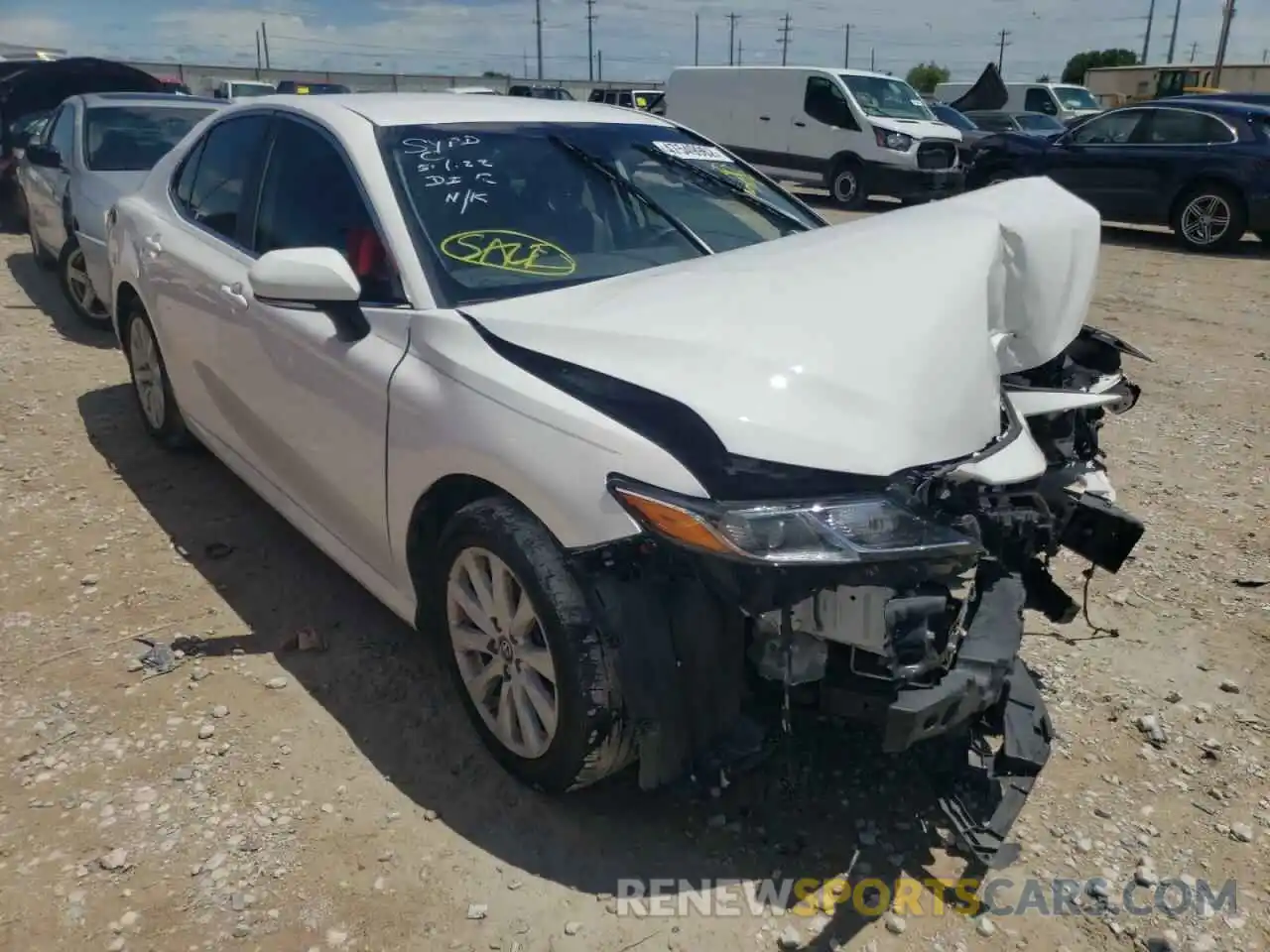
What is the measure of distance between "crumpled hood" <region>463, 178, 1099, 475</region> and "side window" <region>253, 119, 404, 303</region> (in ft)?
1.55

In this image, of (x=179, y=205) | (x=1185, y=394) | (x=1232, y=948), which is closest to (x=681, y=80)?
(x=1185, y=394)

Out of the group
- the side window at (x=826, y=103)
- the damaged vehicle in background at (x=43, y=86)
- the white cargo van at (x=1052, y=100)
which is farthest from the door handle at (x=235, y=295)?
the white cargo van at (x=1052, y=100)

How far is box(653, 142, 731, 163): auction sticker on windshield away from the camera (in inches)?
148

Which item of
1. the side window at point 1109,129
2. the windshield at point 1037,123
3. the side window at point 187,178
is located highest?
the side window at point 187,178

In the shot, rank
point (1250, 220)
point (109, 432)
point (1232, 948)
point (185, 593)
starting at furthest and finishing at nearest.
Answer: point (1250, 220) < point (109, 432) < point (185, 593) < point (1232, 948)

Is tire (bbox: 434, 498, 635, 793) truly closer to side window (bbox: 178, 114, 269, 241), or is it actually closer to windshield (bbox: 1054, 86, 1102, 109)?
side window (bbox: 178, 114, 269, 241)

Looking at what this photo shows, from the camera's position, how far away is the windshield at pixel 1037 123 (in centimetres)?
1931

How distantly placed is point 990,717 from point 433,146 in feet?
7.60

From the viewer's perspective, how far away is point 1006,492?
8.04 feet

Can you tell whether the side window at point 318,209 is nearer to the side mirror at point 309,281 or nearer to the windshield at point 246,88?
the side mirror at point 309,281

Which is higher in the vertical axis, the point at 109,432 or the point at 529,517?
the point at 529,517

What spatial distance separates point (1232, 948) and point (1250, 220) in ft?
37.0

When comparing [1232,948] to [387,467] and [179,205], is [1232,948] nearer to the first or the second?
[387,467]

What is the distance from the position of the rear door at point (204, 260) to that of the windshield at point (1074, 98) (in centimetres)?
2369
